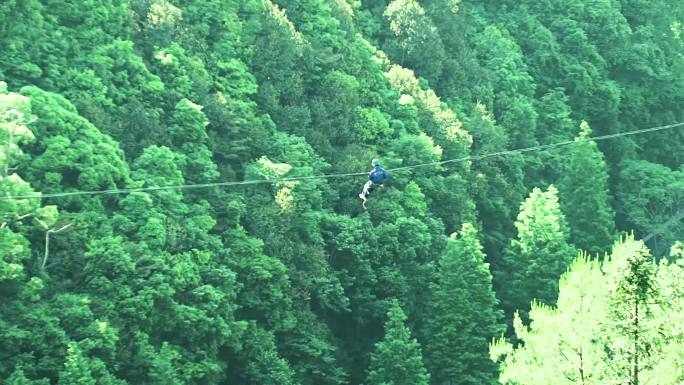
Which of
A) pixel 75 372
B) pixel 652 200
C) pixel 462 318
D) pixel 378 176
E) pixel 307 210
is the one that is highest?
pixel 652 200

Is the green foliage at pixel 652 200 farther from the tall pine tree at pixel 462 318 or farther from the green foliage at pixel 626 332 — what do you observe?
the green foliage at pixel 626 332

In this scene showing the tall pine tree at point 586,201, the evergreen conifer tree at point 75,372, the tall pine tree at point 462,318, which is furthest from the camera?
the tall pine tree at point 586,201

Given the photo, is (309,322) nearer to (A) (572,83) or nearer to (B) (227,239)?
(B) (227,239)

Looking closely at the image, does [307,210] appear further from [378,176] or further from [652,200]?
[652,200]

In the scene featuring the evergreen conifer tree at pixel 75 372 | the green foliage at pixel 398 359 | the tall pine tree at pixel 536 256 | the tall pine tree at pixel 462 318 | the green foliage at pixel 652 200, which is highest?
the green foliage at pixel 652 200

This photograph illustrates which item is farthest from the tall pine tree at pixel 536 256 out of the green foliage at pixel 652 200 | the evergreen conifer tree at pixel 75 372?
the evergreen conifer tree at pixel 75 372

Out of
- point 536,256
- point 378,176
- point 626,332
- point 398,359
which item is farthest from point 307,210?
point 626,332

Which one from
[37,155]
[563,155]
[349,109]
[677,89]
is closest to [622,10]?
[677,89]

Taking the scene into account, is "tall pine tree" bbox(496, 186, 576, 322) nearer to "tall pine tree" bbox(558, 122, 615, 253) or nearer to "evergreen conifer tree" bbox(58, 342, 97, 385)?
"tall pine tree" bbox(558, 122, 615, 253)

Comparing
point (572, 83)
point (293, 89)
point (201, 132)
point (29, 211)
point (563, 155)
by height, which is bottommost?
point (29, 211)
